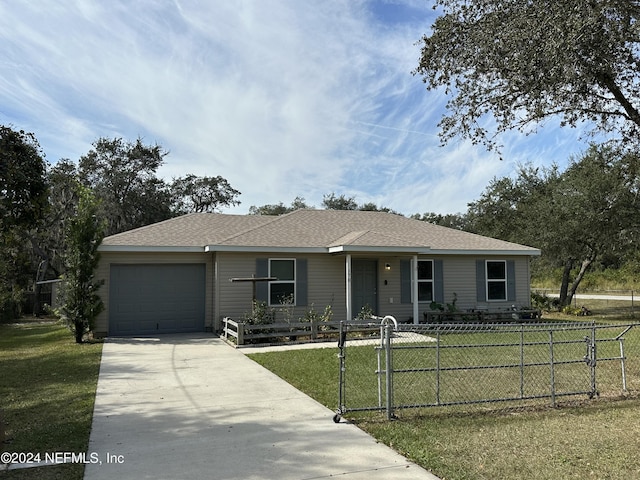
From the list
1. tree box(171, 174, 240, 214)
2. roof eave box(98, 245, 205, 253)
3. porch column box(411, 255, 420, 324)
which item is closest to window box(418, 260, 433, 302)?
porch column box(411, 255, 420, 324)

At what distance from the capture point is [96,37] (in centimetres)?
1013

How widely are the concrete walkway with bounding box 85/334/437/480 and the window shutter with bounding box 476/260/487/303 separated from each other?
10.4 m

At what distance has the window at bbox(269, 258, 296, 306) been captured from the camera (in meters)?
14.2

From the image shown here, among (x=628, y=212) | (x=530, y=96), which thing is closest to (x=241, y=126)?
(x=530, y=96)

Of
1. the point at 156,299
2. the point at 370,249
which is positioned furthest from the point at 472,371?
the point at 156,299

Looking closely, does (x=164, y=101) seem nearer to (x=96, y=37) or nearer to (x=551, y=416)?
(x=96, y=37)

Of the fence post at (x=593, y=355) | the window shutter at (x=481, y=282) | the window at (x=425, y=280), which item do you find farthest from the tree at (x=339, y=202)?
the fence post at (x=593, y=355)

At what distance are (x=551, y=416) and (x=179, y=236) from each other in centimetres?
1167

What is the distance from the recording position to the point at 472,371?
8.28 metres

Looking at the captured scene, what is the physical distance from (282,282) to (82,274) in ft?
17.9

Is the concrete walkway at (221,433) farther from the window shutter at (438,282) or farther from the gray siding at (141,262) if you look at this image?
the window shutter at (438,282)

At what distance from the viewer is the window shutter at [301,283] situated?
47.1ft

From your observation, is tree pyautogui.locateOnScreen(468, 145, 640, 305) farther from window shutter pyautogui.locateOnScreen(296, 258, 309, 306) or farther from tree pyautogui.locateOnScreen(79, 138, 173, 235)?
tree pyautogui.locateOnScreen(79, 138, 173, 235)

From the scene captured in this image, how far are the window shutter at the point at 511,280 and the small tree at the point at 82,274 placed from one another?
43.8 feet
